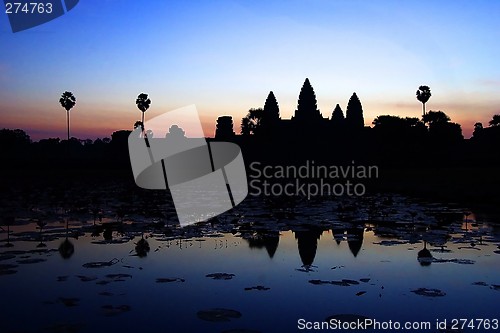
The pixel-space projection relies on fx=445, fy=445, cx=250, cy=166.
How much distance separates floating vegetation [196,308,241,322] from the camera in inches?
273

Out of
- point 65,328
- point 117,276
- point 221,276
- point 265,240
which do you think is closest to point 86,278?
point 117,276

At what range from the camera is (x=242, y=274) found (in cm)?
998

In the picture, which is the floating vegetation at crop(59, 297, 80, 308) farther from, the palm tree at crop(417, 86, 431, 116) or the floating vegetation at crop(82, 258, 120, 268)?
the palm tree at crop(417, 86, 431, 116)

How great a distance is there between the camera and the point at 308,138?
87062mm

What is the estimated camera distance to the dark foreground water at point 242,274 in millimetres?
7020

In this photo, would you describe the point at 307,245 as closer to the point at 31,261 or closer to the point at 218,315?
the point at 218,315

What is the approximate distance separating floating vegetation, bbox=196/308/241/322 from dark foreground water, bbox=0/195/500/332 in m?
0.02

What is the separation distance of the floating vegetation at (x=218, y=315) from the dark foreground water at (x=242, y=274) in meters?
0.02

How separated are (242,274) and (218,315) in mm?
2941

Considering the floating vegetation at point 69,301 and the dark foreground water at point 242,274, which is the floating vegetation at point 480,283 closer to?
the dark foreground water at point 242,274

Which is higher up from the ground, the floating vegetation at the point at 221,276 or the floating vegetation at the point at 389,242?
the floating vegetation at the point at 389,242

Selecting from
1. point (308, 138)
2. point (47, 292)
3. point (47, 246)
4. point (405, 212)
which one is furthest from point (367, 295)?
point (308, 138)

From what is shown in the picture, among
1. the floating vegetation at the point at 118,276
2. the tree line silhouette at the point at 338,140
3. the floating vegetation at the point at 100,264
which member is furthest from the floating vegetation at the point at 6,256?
the tree line silhouette at the point at 338,140

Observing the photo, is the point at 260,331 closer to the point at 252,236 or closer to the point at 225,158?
the point at 252,236
